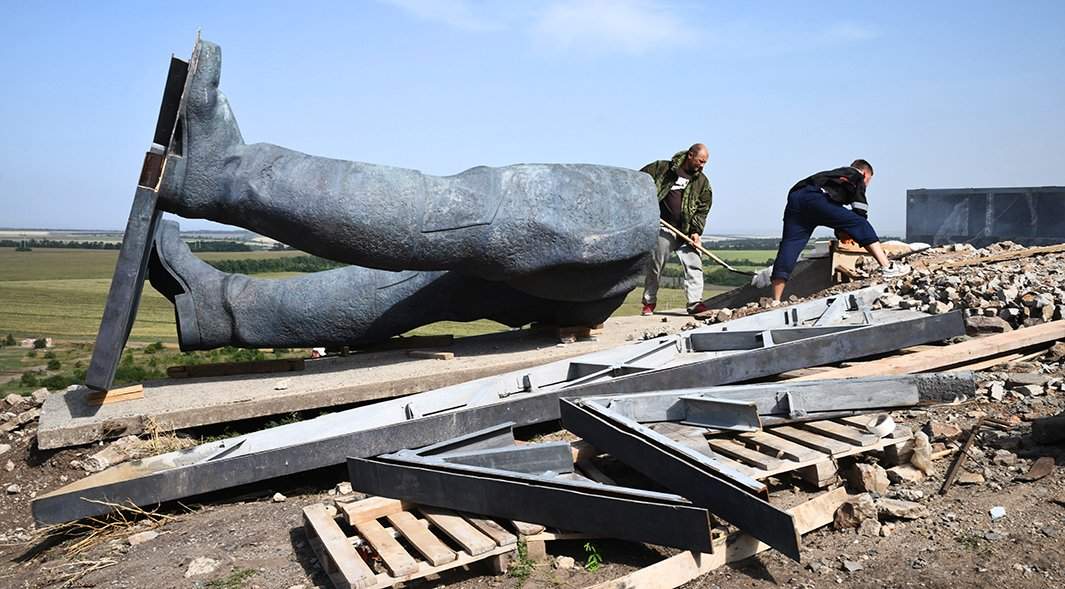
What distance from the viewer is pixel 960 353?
18.5 feet

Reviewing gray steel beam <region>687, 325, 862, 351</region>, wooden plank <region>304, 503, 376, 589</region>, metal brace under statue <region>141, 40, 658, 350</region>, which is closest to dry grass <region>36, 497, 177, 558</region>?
wooden plank <region>304, 503, 376, 589</region>

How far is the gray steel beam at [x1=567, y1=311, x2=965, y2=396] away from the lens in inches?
201

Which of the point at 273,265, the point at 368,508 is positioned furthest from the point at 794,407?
the point at 273,265

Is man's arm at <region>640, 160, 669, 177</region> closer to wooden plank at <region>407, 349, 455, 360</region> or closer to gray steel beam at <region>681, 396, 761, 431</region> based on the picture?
wooden plank at <region>407, 349, 455, 360</region>

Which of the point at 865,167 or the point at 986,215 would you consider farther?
the point at 986,215

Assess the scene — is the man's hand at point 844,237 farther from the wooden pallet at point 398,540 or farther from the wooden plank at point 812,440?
the wooden pallet at point 398,540

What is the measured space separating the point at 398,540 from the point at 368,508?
7.5 inches

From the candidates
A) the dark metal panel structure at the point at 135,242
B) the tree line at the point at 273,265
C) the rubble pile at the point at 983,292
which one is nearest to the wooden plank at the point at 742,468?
the rubble pile at the point at 983,292

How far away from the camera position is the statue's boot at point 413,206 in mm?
5359

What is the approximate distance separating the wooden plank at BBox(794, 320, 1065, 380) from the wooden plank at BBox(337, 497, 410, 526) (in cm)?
258

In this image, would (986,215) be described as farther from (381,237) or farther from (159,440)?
(159,440)

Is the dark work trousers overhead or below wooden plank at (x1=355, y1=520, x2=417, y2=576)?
overhead

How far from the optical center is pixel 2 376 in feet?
22.6

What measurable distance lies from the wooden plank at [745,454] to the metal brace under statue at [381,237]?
219 centimetres
